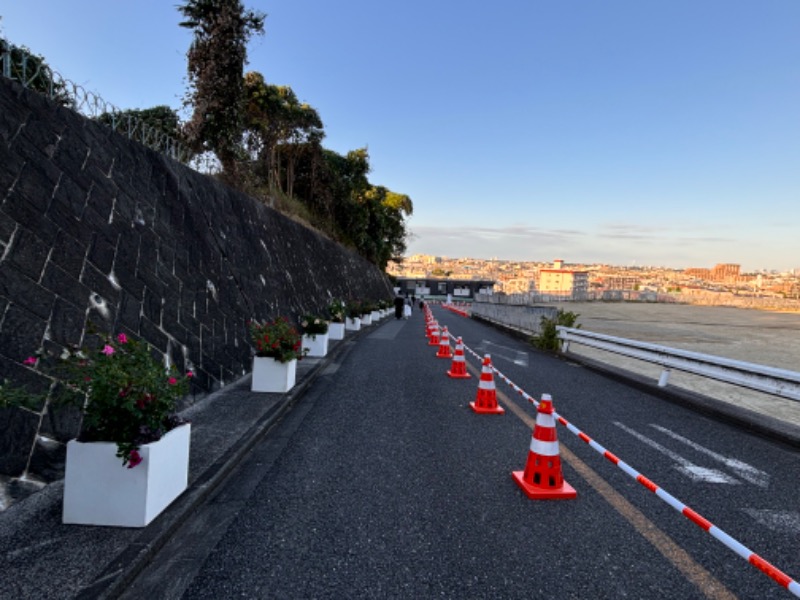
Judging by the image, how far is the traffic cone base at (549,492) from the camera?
4.14 meters

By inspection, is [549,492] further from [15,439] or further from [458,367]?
[458,367]

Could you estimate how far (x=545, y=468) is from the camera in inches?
170

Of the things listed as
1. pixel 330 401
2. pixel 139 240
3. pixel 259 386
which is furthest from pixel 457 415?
pixel 139 240

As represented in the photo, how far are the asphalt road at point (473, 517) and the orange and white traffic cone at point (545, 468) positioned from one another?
0.11 meters

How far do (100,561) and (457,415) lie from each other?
4.95 meters

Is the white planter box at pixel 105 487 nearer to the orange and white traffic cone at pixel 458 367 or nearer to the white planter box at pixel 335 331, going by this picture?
the orange and white traffic cone at pixel 458 367

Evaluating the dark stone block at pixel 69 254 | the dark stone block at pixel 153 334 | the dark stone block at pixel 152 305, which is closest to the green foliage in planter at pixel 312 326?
the dark stone block at pixel 152 305

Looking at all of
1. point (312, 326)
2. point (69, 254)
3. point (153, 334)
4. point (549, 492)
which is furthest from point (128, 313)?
point (312, 326)

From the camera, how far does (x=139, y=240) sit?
22.0 feet

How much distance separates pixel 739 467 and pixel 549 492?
2.68 m

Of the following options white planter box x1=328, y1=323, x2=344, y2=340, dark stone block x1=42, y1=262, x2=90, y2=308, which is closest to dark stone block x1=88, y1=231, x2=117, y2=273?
dark stone block x1=42, y1=262, x2=90, y2=308

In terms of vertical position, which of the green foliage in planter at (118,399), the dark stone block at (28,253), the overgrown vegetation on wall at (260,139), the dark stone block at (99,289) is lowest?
the green foliage in planter at (118,399)

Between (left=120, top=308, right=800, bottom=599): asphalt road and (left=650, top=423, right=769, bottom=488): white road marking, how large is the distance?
23 millimetres

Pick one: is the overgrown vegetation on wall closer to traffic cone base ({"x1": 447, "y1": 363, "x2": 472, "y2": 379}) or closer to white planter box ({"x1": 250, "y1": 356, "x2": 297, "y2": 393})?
white planter box ({"x1": 250, "y1": 356, "x2": 297, "y2": 393})
